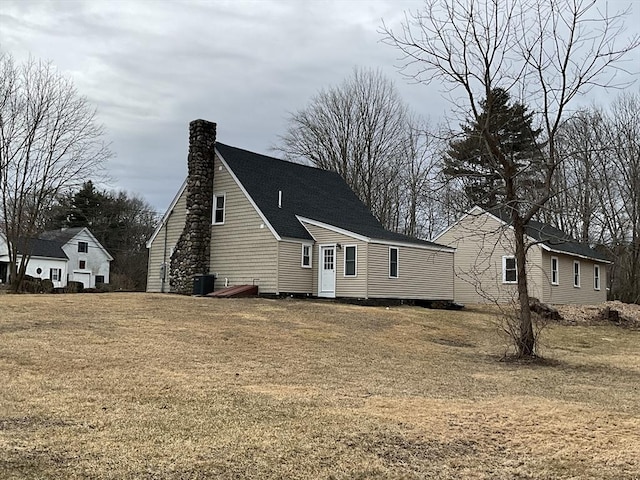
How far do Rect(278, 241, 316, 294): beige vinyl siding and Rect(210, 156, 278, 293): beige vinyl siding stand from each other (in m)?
0.21

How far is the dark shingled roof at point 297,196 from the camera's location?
2348 cm

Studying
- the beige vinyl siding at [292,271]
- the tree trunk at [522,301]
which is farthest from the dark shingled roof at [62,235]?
the tree trunk at [522,301]

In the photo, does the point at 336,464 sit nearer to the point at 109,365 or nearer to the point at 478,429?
the point at 478,429

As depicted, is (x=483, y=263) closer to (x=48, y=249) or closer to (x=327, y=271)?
(x=327, y=271)

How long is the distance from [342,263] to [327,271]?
74 centimetres

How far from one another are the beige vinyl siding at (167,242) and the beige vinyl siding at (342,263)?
562 centimetres

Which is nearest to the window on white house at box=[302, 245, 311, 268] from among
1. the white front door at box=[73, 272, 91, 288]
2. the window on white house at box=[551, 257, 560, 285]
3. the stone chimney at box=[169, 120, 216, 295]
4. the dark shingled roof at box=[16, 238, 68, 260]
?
the stone chimney at box=[169, 120, 216, 295]

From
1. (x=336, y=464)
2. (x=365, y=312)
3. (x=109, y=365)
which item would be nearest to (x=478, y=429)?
(x=336, y=464)

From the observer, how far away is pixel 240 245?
927 inches

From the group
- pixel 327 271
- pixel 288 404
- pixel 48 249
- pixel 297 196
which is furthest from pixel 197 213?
pixel 48 249

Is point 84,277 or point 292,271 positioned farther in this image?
point 84,277

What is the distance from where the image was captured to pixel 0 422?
6.16m

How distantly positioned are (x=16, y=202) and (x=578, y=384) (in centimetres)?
2002

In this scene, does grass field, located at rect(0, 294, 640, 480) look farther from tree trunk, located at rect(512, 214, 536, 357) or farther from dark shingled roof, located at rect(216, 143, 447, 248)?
dark shingled roof, located at rect(216, 143, 447, 248)
